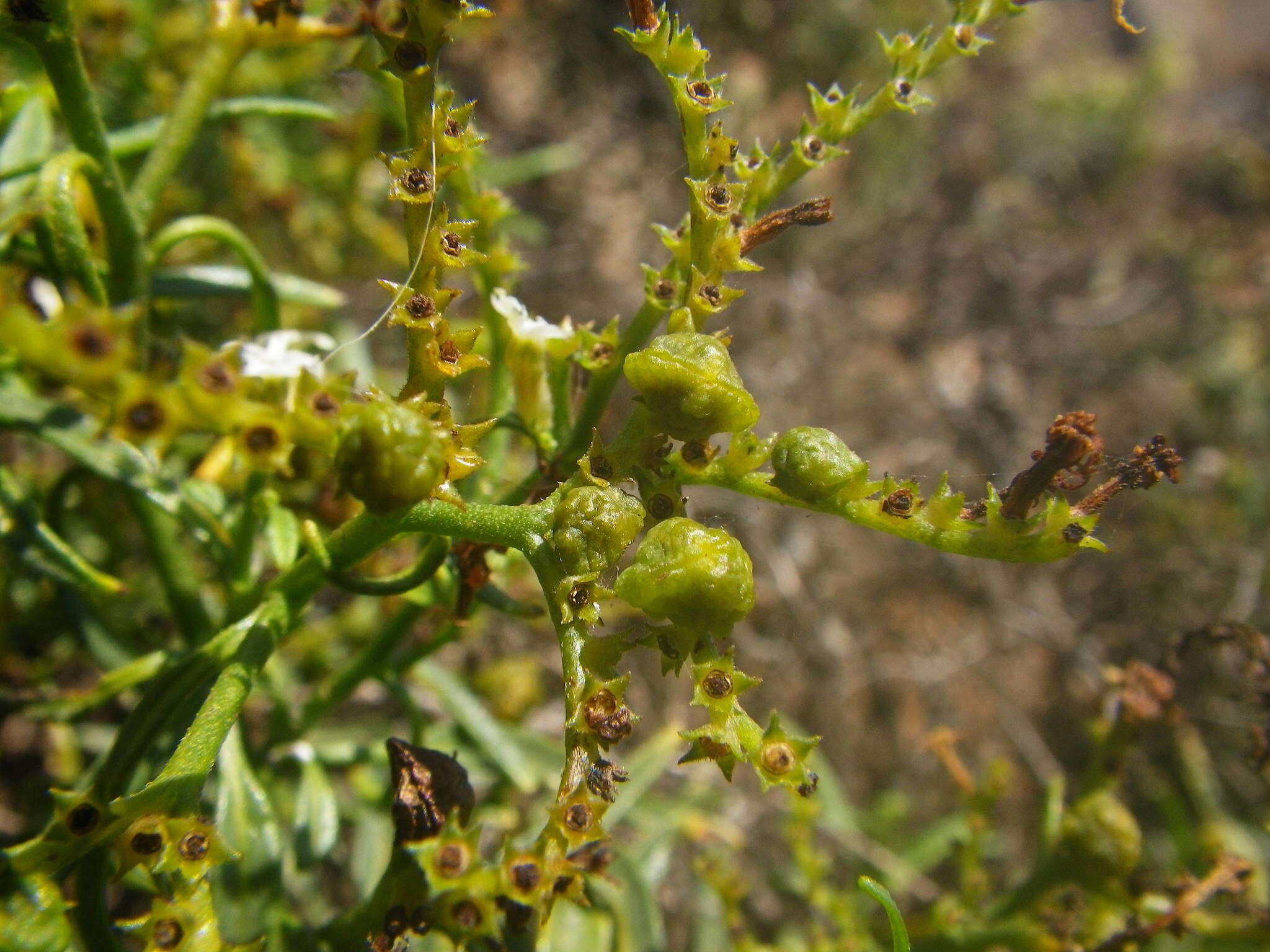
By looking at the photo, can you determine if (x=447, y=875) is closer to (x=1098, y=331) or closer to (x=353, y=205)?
(x=353, y=205)

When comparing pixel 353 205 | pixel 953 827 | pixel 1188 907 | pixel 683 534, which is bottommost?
pixel 953 827

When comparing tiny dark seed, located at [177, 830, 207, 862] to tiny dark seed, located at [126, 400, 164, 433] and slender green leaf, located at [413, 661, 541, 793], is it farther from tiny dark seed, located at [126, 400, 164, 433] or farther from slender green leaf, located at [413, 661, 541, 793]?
slender green leaf, located at [413, 661, 541, 793]

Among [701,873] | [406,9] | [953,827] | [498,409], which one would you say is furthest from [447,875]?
[953,827]

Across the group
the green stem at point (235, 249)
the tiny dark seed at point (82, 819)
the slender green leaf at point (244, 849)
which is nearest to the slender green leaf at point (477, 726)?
the slender green leaf at point (244, 849)

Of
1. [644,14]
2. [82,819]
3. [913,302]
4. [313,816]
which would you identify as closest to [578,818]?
[82,819]

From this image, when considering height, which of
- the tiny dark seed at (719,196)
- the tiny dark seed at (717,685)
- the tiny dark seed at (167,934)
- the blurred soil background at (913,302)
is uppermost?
the tiny dark seed at (719,196)

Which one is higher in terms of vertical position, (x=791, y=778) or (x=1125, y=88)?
(x=791, y=778)

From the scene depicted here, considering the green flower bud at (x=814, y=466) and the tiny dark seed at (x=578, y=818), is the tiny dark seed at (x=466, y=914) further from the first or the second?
the green flower bud at (x=814, y=466)

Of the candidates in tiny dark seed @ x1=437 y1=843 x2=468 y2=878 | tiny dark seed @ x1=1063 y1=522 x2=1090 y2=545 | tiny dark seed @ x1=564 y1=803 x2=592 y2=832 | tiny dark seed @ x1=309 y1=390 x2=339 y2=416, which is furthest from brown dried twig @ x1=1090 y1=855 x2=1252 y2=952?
tiny dark seed @ x1=309 y1=390 x2=339 y2=416
